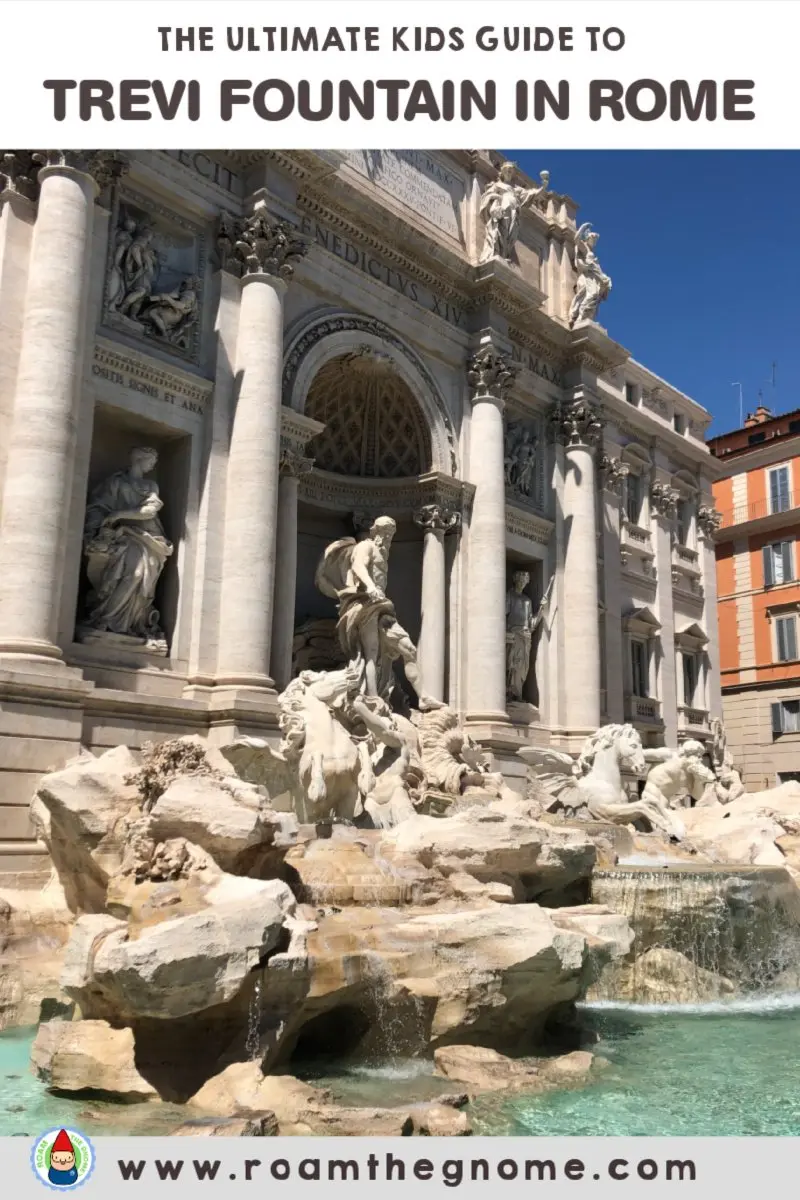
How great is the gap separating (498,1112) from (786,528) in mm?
28249

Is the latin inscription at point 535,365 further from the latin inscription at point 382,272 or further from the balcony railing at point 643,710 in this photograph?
the balcony railing at point 643,710

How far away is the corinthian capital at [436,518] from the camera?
19.2 meters

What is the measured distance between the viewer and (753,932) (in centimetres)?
1138

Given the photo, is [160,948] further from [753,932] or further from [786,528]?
[786,528]

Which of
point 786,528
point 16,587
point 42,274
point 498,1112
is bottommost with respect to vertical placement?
point 498,1112

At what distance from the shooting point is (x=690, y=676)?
27750 mm

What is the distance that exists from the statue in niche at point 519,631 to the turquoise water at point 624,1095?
38.3 feet

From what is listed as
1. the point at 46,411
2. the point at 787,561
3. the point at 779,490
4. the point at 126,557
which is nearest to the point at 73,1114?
the point at 46,411

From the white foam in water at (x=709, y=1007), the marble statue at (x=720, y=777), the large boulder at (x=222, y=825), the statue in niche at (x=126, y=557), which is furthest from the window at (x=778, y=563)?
the large boulder at (x=222, y=825)

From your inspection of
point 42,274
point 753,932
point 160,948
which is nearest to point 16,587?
point 42,274

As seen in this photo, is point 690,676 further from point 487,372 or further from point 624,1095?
point 624,1095

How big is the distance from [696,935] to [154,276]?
1160 centimetres

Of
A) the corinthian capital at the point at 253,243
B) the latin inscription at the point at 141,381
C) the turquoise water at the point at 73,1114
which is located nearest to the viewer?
the turquoise water at the point at 73,1114
